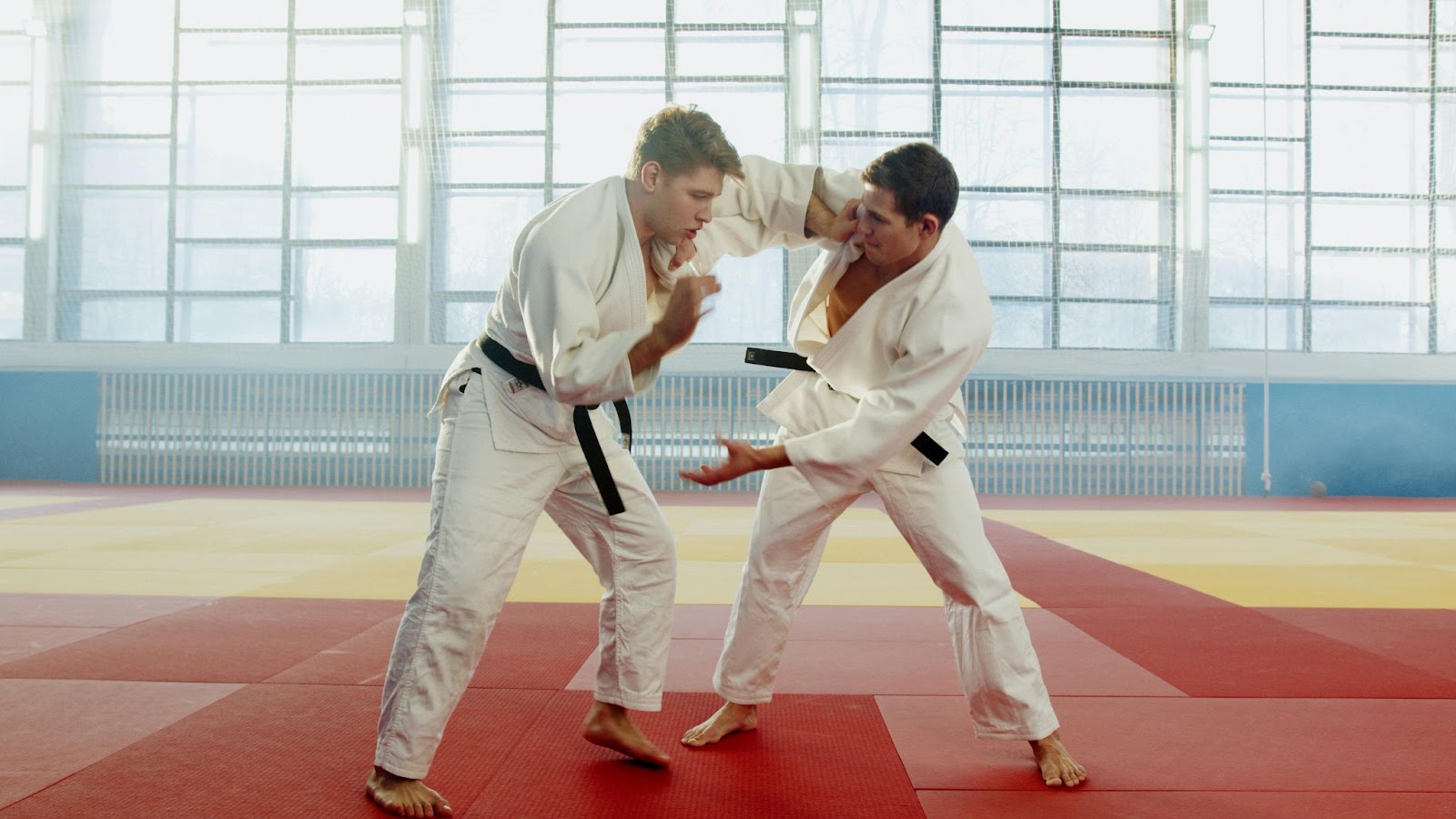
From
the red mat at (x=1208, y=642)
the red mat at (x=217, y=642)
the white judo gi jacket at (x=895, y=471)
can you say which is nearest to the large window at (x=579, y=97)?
the red mat at (x=1208, y=642)

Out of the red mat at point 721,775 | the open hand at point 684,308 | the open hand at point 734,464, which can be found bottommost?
the red mat at point 721,775

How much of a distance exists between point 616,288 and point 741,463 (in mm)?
529

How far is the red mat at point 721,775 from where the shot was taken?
244 centimetres

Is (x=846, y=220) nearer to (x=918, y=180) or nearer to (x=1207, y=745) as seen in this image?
(x=918, y=180)

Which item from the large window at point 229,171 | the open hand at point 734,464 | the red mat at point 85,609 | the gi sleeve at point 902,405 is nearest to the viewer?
the open hand at point 734,464

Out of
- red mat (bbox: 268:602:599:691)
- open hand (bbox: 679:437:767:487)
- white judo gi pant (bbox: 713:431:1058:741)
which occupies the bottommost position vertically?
red mat (bbox: 268:602:599:691)

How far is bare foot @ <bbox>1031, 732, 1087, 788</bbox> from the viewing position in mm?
2617

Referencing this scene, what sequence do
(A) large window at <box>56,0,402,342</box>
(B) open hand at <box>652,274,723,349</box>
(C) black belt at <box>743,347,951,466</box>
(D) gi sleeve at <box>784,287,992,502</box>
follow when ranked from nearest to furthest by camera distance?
(B) open hand at <box>652,274,723,349</box> < (D) gi sleeve at <box>784,287,992,502</box> < (C) black belt at <box>743,347,951,466</box> < (A) large window at <box>56,0,402,342</box>

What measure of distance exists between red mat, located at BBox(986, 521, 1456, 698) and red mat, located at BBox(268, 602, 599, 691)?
207 cm

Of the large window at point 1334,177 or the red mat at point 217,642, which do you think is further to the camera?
the large window at point 1334,177

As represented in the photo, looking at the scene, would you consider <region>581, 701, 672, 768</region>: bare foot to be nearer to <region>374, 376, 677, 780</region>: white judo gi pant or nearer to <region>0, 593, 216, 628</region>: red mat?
<region>374, 376, 677, 780</region>: white judo gi pant

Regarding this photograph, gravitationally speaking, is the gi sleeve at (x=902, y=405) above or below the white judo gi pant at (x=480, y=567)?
above

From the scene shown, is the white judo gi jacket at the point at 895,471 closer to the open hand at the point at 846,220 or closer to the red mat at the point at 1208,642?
the open hand at the point at 846,220

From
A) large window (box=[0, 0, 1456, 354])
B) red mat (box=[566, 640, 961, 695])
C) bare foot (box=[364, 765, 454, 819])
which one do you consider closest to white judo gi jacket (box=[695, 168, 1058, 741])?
red mat (box=[566, 640, 961, 695])
